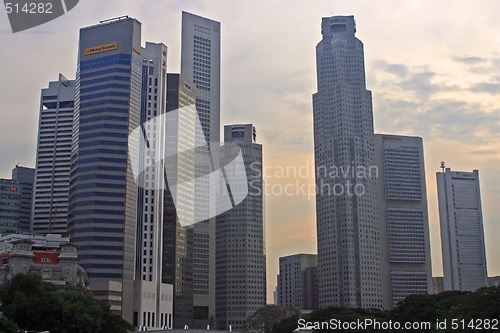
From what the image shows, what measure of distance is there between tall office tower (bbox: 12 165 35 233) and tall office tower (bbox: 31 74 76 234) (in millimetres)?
3227

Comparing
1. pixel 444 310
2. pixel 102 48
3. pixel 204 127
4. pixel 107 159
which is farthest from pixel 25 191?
pixel 444 310

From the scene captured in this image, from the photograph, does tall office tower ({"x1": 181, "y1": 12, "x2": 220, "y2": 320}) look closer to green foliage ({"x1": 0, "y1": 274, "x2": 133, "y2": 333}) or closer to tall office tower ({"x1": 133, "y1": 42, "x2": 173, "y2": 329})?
tall office tower ({"x1": 133, "y1": 42, "x2": 173, "y2": 329})

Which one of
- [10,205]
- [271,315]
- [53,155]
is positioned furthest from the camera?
[53,155]

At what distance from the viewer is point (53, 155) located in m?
141

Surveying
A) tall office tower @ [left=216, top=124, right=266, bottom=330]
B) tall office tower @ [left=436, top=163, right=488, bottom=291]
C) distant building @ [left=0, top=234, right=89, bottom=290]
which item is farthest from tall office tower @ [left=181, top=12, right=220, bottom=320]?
tall office tower @ [left=436, top=163, right=488, bottom=291]

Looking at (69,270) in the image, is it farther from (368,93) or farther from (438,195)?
(438,195)

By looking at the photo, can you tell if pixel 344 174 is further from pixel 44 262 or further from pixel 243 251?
pixel 44 262

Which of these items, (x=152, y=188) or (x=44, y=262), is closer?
(x=44, y=262)

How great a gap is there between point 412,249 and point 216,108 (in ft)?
189

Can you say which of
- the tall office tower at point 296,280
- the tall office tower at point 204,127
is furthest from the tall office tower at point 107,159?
the tall office tower at point 296,280

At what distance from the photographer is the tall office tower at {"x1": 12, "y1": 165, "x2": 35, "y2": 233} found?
140 metres

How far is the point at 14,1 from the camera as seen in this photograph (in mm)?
31125

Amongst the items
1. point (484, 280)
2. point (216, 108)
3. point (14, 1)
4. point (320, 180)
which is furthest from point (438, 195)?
point (14, 1)

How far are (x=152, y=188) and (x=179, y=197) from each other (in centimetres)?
1452
